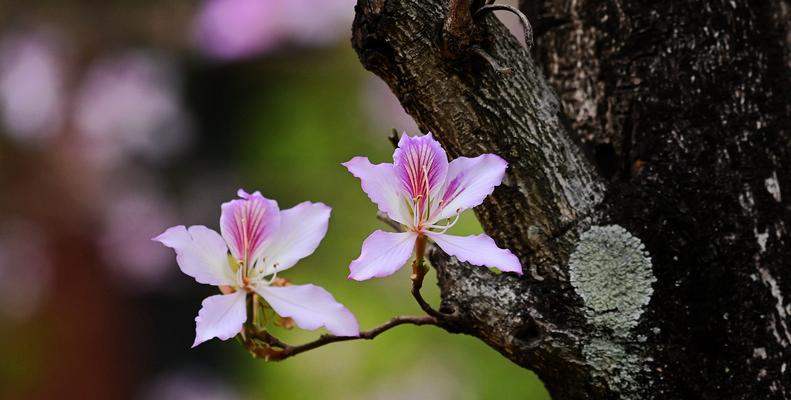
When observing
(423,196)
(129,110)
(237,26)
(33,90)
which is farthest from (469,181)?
(33,90)

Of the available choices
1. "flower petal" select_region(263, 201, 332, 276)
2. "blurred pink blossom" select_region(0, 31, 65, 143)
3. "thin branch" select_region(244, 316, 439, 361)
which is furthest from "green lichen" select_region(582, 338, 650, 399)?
"blurred pink blossom" select_region(0, 31, 65, 143)

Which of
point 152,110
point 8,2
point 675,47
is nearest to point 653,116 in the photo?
point 675,47

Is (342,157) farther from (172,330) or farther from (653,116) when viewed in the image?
(653,116)

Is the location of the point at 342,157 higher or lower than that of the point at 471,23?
higher

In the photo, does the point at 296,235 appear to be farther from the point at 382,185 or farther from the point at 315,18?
the point at 315,18

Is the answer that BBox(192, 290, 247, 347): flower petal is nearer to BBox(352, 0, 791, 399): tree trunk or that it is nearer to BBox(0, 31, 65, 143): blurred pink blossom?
BBox(352, 0, 791, 399): tree trunk

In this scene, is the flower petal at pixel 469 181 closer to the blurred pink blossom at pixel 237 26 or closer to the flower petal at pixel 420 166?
the flower petal at pixel 420 166

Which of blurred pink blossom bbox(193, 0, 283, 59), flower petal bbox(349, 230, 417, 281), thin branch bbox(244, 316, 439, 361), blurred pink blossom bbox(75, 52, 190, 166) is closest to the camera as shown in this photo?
flower petal bbox(349, 230, 417, 281)
